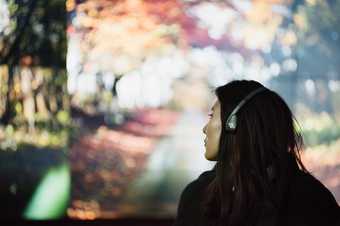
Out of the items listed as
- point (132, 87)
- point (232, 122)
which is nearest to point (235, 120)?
point (232, 122)

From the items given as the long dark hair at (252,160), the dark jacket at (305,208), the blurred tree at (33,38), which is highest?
the blurred tree at (33,38)

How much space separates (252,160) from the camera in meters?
0.95

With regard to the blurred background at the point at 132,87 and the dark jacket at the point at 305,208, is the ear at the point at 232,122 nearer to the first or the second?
the dark jacket at the point at 305,208

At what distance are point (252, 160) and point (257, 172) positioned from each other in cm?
2

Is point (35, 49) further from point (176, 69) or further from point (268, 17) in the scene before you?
point (268, 17)

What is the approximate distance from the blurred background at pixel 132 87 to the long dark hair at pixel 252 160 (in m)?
1.78

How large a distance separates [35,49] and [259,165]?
193cm

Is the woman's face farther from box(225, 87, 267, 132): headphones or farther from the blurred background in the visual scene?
the blurred background

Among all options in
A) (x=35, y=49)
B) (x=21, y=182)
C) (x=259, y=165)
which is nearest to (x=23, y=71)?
(x=35, y=49)

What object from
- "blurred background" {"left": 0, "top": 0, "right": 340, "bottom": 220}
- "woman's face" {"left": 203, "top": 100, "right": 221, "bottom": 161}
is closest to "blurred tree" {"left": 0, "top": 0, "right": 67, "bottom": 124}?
"blurred background" {"left": 0, "top": 0, "right": 340, "bottom": 220}

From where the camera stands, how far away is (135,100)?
2.74 m

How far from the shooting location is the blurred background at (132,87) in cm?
267

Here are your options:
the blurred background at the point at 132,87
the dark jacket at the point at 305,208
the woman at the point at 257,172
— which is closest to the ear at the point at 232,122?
the woman at the point at 257,172

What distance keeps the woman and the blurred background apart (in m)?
1.78
